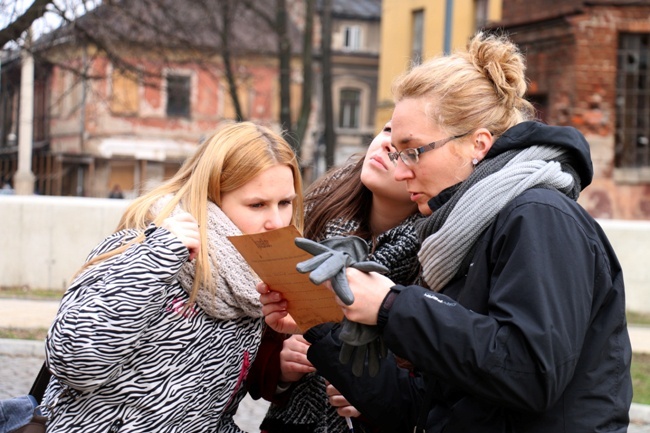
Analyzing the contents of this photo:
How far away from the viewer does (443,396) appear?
246cm

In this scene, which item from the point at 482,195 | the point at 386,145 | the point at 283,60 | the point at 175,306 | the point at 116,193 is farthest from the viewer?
the point at 116,193

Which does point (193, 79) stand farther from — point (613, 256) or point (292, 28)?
point (613, 256)

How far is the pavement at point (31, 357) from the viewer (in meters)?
7.43

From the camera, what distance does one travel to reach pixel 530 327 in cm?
212

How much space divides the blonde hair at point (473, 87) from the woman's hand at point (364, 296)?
0.50 metres

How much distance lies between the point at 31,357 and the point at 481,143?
7576 mm

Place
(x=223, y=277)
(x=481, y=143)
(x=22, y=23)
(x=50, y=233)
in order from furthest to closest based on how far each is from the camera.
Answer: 1. (x=50, y=233)
2. (x=22, y=23)
3. (x=223, y=277)
4. (x=481, y=143)

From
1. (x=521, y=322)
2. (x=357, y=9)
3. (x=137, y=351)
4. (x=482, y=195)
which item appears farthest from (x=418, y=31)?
(x=521, y=322)

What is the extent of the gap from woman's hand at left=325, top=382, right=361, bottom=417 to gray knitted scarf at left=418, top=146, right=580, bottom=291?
832 mm

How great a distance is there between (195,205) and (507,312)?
1.18m

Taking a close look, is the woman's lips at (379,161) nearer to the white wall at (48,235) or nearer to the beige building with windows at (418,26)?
the white wall at (48,235)

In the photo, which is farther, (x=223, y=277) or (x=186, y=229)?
(x=223, y=277)

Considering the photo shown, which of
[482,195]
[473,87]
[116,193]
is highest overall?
[473,87]

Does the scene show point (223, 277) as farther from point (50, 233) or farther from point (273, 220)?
point (50, 233)
